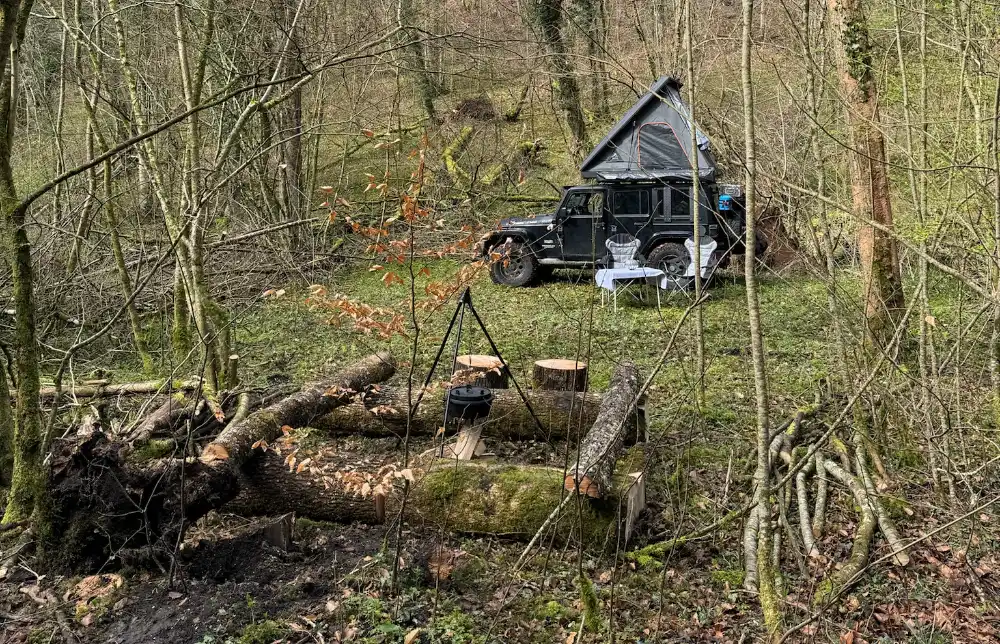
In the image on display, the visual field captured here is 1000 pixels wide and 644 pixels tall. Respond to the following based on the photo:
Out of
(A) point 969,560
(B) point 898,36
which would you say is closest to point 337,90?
(B) point 898,36

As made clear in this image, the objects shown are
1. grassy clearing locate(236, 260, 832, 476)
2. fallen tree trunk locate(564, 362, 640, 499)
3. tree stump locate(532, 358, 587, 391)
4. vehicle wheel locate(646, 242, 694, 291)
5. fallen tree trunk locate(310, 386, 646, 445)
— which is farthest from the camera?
vehicle wheel locate(646, 242, 694, 291)

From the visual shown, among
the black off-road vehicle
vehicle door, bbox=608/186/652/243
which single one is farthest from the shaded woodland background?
vehicle door, bbox=608/186/652/243

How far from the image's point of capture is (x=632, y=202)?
12508 mm

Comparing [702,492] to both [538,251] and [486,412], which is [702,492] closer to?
[486,412]

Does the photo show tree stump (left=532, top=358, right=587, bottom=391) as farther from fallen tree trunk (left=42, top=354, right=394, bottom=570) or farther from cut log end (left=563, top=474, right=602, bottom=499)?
fallen tree trunk (left=42, top=354, right=394, bottom=570)

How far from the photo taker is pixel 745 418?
712 cm

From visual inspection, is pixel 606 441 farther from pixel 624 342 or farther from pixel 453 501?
pixel 624 342

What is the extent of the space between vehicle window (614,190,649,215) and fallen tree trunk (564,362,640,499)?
572 centimetres

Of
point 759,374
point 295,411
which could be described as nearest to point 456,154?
point 295,411

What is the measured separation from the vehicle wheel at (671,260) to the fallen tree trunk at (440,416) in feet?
18.0

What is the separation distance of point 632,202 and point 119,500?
9.42 meters

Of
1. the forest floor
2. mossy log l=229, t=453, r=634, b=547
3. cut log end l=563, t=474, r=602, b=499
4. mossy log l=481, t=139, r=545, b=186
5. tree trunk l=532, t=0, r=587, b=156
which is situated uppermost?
tree trunk l=532, t=0, r=587, b=156

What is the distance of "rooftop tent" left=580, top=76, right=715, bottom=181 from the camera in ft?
40.5

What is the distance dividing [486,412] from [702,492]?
165 cm
